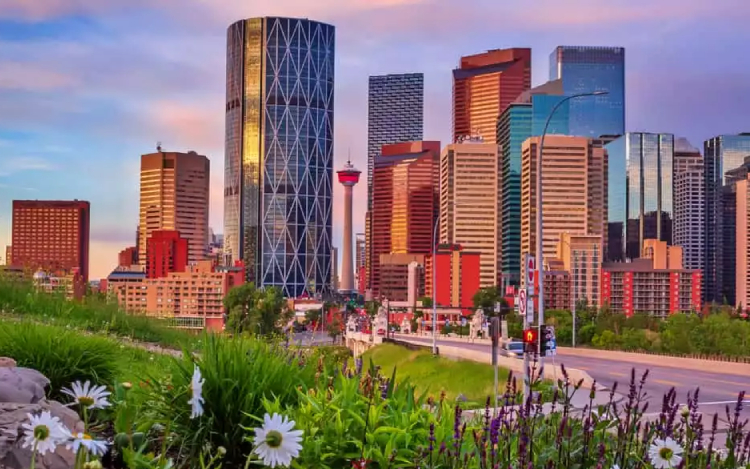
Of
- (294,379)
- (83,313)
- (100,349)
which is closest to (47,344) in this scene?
(100,349)

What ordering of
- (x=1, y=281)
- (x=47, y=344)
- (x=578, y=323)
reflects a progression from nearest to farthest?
1. (x=47, y=344)
2. (x=1, y=281)
3. (x=578, y=323)

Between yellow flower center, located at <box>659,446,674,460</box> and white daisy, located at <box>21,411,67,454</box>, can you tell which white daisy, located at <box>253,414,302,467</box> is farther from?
yellow flower center, located at <box>659,446,674,460</box>

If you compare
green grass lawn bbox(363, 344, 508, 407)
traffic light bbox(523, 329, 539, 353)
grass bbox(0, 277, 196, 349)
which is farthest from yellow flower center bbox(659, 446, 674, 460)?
green grass lawn bbox(363, 344, 508, 407)

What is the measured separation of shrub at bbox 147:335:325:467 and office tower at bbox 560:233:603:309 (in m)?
181

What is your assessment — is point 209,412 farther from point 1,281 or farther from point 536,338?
point 1,281

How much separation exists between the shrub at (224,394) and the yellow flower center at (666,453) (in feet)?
9.06

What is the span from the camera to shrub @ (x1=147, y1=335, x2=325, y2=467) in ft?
20.9

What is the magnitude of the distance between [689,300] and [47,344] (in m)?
Answer: 183

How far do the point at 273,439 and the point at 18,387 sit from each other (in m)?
3.69

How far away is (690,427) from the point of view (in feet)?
18.1

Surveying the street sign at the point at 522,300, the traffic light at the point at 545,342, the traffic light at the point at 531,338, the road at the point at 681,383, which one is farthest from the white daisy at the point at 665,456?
the street sign at the point at 522,300

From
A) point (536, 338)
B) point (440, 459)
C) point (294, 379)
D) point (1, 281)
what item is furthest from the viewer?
point (1, 281)

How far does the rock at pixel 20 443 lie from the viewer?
5012 millimetres

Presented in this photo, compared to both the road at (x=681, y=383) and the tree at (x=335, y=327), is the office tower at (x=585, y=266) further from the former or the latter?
the road at (x=681, y=383)
